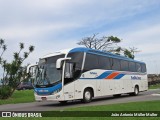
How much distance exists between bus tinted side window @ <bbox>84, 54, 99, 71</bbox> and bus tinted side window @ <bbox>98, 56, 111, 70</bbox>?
602 mm

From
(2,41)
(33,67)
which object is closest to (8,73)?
(2,41)

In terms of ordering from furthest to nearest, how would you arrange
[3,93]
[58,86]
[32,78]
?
[3,93] < [32,78] < [58,86]

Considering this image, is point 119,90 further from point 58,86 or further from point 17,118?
point 17,118

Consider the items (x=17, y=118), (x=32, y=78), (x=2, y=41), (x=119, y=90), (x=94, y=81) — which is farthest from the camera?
Answer: (x=2, y=41)

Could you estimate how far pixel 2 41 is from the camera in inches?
1254

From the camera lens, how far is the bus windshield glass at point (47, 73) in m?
18.4

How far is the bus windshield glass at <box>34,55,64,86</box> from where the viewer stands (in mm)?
18406

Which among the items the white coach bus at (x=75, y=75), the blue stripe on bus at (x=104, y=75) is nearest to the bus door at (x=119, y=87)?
the white coach bus at (x=75, y=75)

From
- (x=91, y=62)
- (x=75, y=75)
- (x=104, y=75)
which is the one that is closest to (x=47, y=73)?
(x=75, y=75)

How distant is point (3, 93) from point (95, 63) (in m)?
11.9

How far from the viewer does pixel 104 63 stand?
22.5 m

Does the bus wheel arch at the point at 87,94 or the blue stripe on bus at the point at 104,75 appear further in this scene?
the blue stripe on bus at the point at 104,75

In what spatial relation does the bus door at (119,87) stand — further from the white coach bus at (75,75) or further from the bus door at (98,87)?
the bus door at (98,87)

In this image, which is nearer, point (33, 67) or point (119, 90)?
point (33, 67)
